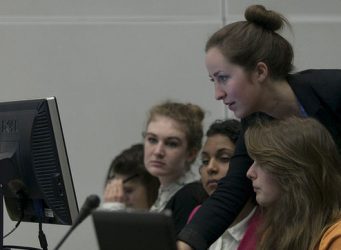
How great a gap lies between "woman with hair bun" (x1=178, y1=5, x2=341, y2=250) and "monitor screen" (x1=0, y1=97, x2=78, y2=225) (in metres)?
0.32

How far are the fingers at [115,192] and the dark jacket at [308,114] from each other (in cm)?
72

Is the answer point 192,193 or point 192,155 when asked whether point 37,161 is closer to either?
point 192,193

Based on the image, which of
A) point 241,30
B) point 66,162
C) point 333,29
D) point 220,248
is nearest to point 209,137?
point 220,248

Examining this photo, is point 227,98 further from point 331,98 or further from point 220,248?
point 220,248

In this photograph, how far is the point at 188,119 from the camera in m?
2.78

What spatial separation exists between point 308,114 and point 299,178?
194 mm

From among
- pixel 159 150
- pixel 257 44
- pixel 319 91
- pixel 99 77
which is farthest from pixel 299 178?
pixel 99 77

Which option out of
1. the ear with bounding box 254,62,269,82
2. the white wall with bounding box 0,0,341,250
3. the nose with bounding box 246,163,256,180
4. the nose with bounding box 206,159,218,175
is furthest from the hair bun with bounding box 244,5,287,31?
the white wall with bounding box 0,0,341,250

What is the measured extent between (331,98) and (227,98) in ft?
0.80

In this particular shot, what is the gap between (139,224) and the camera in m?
1.14

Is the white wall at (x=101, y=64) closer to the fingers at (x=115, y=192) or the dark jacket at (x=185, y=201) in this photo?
the fingers at (x=115, y=192)

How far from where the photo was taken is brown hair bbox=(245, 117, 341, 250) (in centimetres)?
173

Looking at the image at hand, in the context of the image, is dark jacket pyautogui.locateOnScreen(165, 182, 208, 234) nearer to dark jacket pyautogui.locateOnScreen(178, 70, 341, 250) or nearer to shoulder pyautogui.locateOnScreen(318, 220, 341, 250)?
dark jacket pyautogui.locateOnScreen(178, 70, 341, 250)

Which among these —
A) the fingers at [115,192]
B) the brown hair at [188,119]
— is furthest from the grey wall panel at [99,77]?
the fingers at [115,192]
